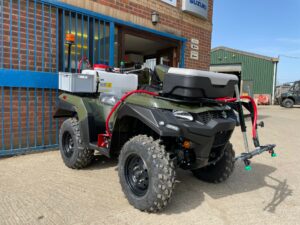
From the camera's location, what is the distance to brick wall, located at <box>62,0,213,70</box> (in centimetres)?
568

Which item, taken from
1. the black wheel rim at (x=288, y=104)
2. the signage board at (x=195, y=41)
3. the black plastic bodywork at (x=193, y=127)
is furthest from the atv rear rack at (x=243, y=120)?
the black wheel rim at (x=288, y=104)

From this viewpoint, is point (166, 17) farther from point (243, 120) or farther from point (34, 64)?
point (243, 120)

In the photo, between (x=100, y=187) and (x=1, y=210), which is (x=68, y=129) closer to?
(x=100, y=187)

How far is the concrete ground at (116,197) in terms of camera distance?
104 inches

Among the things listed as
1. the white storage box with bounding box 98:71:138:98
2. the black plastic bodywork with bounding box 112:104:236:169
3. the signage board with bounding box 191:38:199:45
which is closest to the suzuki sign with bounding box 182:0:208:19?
the signage board with bounding box 191:38:199:45

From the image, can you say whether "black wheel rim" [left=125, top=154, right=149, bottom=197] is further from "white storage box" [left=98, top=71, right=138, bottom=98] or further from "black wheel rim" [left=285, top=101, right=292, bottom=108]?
"black wheel rim" [left=285, top=101, right=292, bottom=108]

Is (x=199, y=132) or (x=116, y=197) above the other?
(x=199, y=132)

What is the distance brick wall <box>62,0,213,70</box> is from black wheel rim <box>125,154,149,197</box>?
140 inches

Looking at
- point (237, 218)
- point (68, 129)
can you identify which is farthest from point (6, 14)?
point (237, 218)

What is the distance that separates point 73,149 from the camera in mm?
4000

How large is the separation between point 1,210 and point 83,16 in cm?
385

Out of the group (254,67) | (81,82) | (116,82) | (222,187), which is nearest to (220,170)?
(222,187)

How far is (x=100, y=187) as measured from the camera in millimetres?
3383

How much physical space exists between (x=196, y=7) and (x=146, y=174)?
598 centimetres
